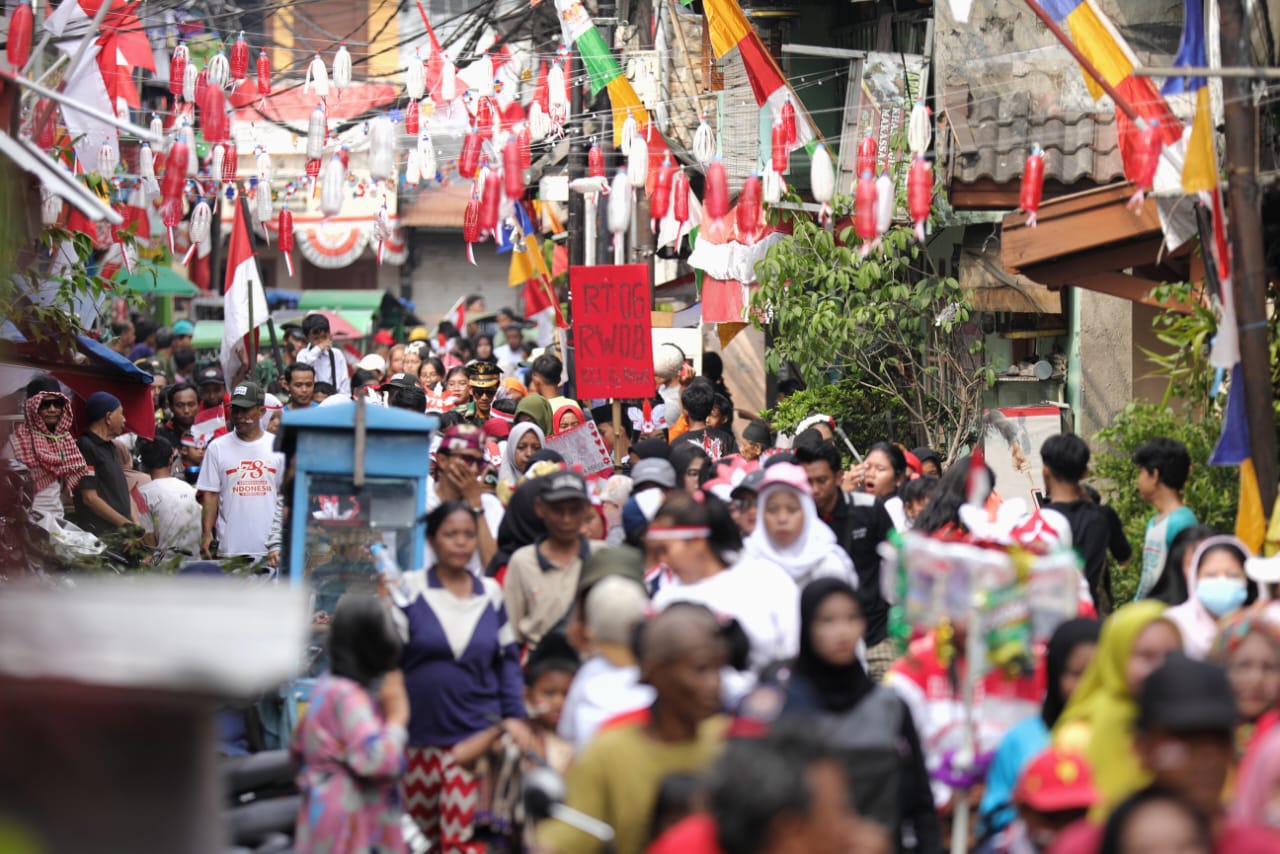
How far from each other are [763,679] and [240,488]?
6.27 meters

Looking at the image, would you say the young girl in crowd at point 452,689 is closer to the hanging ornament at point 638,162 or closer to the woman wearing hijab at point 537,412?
the woman wearing hijab at point 537,412

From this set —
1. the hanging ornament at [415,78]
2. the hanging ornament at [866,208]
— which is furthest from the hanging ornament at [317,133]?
the hanging ornament at [866,208]

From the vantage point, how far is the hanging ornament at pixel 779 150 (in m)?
14.2

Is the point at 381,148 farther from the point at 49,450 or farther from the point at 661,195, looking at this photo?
the point at 49,450

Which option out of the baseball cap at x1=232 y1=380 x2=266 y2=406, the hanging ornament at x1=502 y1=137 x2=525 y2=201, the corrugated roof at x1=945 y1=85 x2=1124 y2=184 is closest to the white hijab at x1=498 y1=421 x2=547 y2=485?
the baseball cap at x1=232 y1=380 x2=266 y2=406

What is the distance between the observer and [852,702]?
5.70 metres

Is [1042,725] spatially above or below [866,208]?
below

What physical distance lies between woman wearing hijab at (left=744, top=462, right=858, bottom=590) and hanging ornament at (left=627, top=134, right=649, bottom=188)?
7051 mm

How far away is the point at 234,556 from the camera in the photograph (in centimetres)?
1091

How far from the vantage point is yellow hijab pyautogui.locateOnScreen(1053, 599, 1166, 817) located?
5.33 metres

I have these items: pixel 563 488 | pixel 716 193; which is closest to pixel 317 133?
pixel 716 193

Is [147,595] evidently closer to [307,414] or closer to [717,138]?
[307,414]

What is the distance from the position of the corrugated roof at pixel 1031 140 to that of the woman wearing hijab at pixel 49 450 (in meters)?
6.67

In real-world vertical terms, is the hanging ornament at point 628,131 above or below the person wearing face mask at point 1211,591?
above
